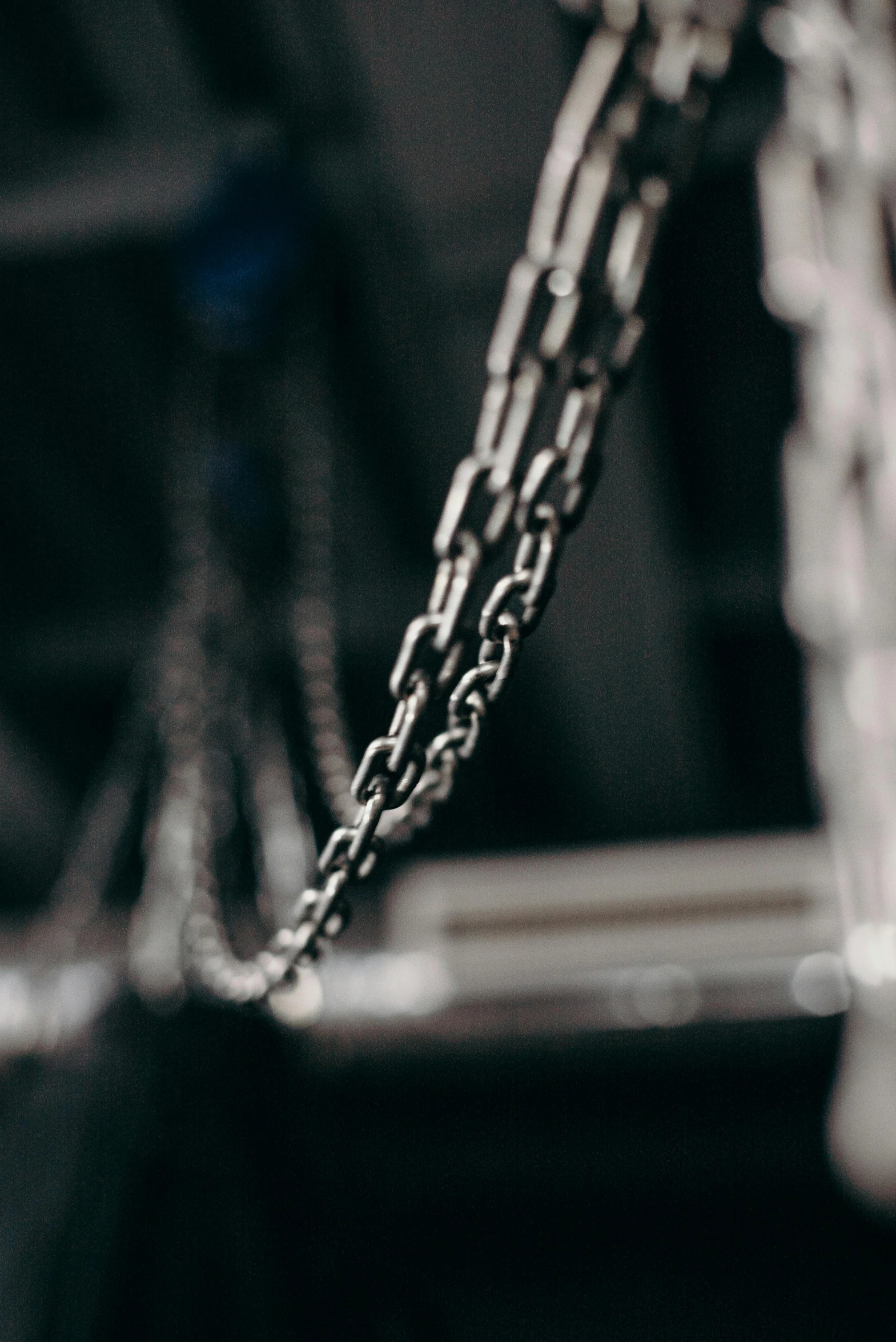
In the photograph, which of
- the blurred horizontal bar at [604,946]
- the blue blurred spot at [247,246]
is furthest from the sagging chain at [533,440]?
the blurred horizontal bar at [604,946]

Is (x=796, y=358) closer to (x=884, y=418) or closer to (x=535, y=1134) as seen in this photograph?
(x=884, y=418)

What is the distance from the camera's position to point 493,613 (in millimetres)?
317

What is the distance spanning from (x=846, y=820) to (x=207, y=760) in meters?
0.64

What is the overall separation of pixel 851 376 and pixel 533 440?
541 millimetres

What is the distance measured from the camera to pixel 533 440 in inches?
14.1

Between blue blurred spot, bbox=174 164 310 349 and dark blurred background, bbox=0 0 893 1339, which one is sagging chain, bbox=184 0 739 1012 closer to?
dark blurred background, bbox=0 0 893 1339

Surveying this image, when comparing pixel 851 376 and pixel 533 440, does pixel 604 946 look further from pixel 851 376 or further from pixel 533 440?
pixel 533 440

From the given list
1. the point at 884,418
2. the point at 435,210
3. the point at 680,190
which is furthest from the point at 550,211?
the point at 435,210

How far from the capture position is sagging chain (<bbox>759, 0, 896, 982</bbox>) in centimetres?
73

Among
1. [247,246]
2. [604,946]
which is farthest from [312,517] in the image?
[604,946]

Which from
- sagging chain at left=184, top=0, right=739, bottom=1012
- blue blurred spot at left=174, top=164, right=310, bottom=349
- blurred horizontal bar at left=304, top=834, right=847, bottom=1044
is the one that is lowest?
sagging chain at left=184, top=0, right=739, bottom=1012

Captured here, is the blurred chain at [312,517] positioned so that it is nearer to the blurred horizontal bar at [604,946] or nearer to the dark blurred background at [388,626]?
the dark blurred background at [388,626]

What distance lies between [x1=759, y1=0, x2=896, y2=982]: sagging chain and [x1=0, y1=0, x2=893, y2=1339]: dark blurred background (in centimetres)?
24

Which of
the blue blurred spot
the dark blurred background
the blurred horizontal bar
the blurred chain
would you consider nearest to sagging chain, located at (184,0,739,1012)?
the dark blurred background
